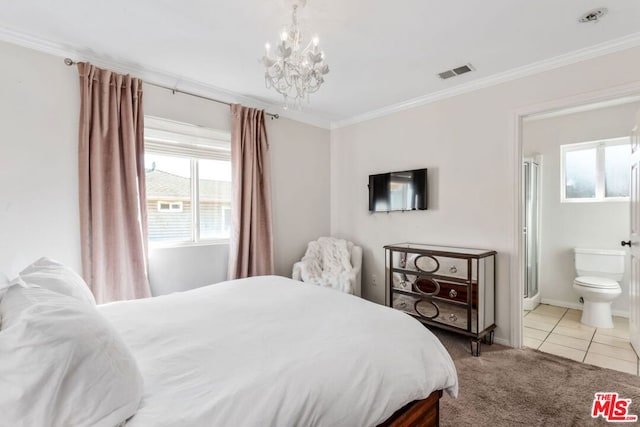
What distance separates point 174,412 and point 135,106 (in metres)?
2.63

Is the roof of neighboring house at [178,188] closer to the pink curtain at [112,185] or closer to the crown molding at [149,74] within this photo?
the pink curtain at [112,185]

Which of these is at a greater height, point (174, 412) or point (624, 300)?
point (174, 412)

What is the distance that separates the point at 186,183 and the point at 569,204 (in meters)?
4.72

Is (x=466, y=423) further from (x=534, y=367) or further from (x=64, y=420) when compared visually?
(x=64, y=420)

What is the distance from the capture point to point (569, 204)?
3.96 m

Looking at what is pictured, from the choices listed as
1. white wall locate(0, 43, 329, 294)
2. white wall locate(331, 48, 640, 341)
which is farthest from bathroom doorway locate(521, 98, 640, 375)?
white wall locate(0, 43, 329, 294)

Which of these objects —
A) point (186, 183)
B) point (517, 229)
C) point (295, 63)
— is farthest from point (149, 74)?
point (517, 229)

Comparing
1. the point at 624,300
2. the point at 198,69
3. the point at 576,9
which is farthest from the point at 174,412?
the point at 624,300

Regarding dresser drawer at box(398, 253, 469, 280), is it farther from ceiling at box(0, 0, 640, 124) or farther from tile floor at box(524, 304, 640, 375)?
ceiling at box(0, 0, 640, 124)

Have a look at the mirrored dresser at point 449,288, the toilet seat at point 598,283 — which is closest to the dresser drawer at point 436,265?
the mirrored dresser at point 449,288

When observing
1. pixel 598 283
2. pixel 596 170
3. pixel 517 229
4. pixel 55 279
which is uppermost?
pixel 596 170

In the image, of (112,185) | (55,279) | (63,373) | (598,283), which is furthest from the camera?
(598,283)

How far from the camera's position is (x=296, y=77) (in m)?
1.88

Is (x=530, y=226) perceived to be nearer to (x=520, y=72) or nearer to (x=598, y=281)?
(x=598, y=281)
